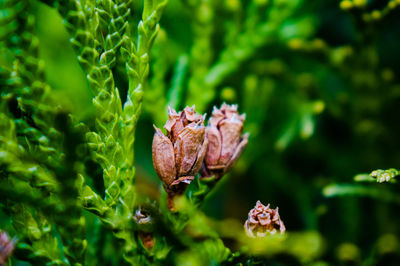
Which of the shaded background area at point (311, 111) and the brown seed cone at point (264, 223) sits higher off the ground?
the shaded background area at point (311, 111)

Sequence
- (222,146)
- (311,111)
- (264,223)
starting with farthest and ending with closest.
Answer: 1. (311,111)
2. (222,146)
3. (264,223)

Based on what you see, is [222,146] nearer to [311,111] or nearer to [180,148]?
[180,148]

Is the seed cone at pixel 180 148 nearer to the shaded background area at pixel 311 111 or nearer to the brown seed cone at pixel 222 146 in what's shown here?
the brown seed cone at pixel 222 146

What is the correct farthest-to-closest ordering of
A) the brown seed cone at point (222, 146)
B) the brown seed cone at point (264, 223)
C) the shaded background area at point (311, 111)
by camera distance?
the shaded background area at point (311, 111) → the brown seed cone at point (222, 146) → the brown seed cone at point (264, 223)

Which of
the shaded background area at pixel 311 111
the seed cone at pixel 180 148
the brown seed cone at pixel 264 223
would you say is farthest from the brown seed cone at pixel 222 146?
the shaded background area at pixel 311 111

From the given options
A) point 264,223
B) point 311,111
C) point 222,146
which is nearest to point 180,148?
point 222,146
